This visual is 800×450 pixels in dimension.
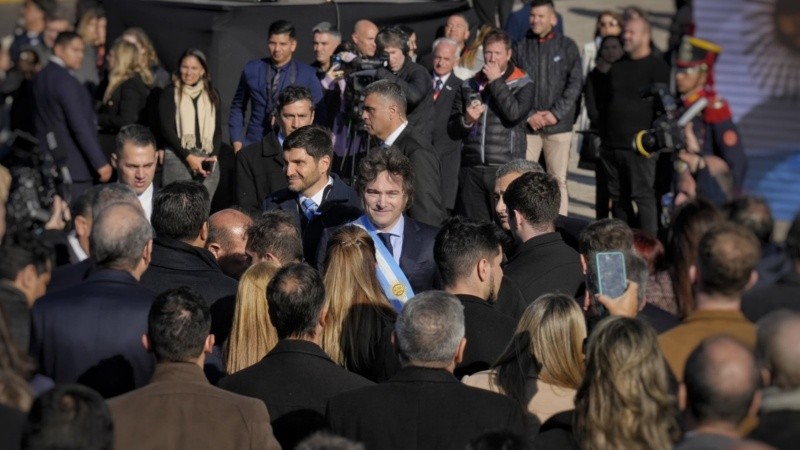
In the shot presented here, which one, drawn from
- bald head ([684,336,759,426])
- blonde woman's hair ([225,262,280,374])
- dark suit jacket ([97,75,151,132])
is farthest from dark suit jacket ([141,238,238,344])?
dark suit jacket ([97,75,151,132])

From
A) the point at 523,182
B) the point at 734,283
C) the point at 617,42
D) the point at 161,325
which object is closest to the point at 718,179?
the point at 523,182

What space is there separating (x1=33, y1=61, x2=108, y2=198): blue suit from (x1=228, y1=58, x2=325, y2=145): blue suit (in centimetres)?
110

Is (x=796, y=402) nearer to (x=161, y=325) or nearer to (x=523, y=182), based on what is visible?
(x=161, y=325)

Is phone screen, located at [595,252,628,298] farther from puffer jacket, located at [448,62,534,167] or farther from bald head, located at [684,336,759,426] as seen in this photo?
puffer jacket, located at [448,62,534,167]

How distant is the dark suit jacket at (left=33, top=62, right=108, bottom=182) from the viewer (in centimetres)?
1066

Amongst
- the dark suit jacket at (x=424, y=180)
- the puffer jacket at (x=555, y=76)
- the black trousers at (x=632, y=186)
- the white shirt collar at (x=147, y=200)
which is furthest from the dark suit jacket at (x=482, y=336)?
the puffer jacket at (x=555, y=76)

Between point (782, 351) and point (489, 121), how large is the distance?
6295mm

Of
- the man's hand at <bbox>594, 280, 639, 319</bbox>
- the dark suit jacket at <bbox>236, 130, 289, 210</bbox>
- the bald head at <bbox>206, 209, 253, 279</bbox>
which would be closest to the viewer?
the man's hand at <bbox>594, 280, 639, 319</bbox>

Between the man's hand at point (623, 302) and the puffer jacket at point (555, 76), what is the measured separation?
6170mm

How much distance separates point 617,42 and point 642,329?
320 inches

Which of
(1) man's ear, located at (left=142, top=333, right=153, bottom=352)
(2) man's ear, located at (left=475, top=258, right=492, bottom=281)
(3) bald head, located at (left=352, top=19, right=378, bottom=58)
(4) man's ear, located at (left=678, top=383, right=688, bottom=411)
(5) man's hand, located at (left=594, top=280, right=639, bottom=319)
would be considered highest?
(3) bald head, located at (left=352, top=19, right=378, bottom=58)

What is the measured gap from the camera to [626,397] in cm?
438

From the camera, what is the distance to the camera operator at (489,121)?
404 inches

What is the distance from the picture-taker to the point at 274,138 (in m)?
9.08
